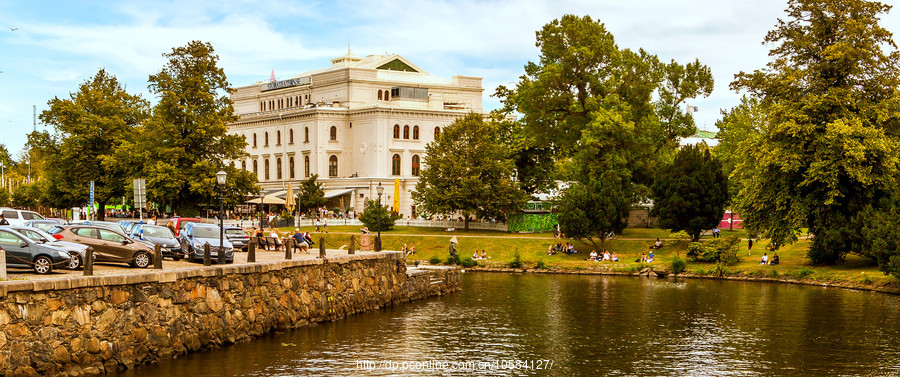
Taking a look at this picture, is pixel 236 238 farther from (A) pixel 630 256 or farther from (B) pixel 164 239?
(A) pixel 630 256

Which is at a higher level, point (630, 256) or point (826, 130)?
point (826, 130)

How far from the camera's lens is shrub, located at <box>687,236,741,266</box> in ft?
187

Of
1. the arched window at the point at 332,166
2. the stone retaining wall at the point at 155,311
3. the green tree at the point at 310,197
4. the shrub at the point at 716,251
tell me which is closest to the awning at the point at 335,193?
the green tree at the point at 310,197

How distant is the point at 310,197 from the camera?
90000 millimetres

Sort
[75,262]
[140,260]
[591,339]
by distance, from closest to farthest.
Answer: [75,262], [140,260], [591,339]

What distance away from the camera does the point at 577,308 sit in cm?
4019

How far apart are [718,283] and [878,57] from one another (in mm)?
14523

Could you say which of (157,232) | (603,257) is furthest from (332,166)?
(157,232)

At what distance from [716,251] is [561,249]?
10.3m

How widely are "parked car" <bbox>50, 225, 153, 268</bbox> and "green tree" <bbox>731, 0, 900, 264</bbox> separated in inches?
1316

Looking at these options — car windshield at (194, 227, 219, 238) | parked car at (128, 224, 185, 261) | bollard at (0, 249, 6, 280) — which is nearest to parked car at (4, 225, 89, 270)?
bollard at (0, 249, 6, 280)

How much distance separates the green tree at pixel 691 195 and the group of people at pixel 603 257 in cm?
402

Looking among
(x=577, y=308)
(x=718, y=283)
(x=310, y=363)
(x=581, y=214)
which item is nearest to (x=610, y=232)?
(x=581, y=214)

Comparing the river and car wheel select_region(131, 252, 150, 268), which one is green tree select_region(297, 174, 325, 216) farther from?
car wheel select_region(131, 252, 150, 268)
